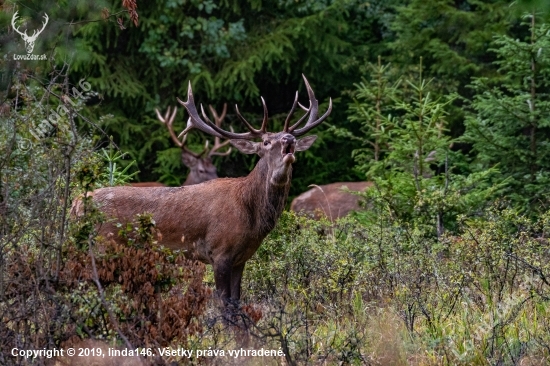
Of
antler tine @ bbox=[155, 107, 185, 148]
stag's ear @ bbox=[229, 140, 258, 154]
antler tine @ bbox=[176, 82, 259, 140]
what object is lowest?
antler tine @ bbox=[155, 107, 185, 148]

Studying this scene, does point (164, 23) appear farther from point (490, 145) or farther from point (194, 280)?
point (194, 280)

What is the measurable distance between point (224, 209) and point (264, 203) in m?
0.31

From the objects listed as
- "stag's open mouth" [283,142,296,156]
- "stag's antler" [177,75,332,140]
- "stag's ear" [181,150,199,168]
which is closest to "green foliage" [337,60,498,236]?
"stag's antler" [177,75,332,140]

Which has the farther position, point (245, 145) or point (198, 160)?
point (198, 160)

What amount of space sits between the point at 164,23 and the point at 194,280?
43.0 feet

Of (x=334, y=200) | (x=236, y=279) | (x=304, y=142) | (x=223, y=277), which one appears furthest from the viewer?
(x=334, y=200)

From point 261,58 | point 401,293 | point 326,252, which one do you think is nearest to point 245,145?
point 326,252

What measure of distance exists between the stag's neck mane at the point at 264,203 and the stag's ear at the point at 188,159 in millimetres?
9890

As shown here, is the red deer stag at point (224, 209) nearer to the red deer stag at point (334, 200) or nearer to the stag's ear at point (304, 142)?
the stag's ear at point (304, 142)

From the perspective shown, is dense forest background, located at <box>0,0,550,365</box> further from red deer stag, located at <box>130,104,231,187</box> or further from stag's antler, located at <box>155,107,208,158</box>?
red deer stag, located at <box>130,104,231,187</box>

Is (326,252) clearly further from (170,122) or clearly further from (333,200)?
(170,122)

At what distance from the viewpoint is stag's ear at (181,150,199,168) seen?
1770 centimetres

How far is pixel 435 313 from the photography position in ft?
21.3

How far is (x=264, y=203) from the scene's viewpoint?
7.74m
